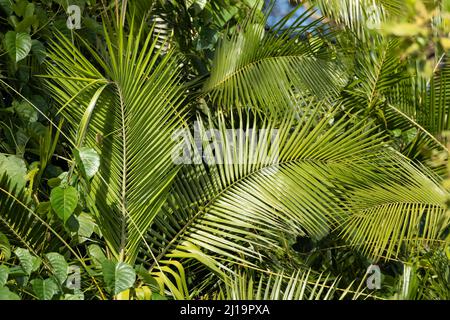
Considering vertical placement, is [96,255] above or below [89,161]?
below

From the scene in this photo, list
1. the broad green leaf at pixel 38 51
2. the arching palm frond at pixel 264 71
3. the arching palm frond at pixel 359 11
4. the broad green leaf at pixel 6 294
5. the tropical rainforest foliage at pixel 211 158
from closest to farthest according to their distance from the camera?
the broad green leaf at pixel 6 294 → the tropical rainforest foliage at pixel 211 158 → the broad green leaf at pixel 38 51 → the arching palm frond at pixel 264 71 → the arching palm frond at pixel 359 11

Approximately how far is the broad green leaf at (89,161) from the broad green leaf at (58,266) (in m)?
0.36

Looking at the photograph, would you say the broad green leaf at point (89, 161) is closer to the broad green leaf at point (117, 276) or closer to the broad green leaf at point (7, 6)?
the broad green leaf at point (117, 276)

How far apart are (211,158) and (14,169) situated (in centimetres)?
88

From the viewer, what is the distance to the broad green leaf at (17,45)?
3412 mm

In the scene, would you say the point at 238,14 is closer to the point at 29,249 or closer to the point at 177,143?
the point at 177,143

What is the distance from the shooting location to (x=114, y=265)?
2926 mm

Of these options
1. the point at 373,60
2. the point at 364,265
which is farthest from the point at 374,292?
the point at 373,60

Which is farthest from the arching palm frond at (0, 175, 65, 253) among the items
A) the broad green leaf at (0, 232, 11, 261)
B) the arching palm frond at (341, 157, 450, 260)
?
the arching palm frond at (341, 157, 450, 260)

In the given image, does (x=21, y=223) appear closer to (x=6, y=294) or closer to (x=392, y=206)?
(x=6, y=294)

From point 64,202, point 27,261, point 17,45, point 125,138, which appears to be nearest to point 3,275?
point 27,261

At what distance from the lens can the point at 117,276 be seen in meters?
2.89

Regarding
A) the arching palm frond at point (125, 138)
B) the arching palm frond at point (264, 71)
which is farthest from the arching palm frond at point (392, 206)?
the arching palm frond at point (125, 138)
